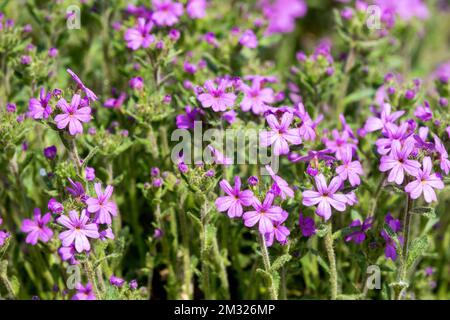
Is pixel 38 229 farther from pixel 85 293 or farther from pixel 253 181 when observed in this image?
pixel 253 181

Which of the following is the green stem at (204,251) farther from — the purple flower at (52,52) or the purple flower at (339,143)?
the purple flower at (52,52)

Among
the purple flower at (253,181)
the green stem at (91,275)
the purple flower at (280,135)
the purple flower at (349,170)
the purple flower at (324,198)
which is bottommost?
the green stem at (91,275)

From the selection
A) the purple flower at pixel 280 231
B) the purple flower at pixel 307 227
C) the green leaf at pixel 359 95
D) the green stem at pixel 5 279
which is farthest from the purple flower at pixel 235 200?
the green leaf at pixel 359 95

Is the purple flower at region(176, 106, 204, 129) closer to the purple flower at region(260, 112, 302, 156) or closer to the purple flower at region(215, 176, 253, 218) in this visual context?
the purple flower at region(260, 112, 302, 156)

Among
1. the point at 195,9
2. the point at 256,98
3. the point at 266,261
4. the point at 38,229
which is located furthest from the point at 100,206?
the point at 195,9

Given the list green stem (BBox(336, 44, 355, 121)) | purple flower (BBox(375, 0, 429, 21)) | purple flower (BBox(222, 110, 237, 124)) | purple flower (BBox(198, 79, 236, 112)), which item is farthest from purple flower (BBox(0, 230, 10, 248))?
purple flower (BBox(375, 0, 429, 21))
